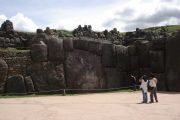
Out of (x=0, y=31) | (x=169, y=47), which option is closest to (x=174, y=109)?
(x=169, y=47)

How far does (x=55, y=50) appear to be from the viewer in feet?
83.8

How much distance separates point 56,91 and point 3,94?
3692 mm

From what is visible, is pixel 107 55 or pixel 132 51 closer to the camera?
pixel 107 55

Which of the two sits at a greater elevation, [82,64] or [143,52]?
[143,52]

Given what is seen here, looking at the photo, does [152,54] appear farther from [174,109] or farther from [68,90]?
[174,109]

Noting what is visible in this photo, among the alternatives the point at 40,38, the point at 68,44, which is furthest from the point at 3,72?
the point at 68,44

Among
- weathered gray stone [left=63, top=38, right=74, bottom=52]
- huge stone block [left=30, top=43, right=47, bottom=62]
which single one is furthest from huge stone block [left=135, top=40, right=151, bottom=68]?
huge stone block [left=30, top=43, right=47, bottom=62]

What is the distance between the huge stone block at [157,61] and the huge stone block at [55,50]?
6728mm

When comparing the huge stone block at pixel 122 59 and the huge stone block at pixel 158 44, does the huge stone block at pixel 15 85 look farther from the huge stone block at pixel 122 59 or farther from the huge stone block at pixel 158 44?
the huge stone block at pixel 158 44

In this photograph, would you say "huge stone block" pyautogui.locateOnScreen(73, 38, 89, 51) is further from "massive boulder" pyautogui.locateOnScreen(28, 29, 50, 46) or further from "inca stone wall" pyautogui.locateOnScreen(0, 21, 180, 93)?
"massive boulder" pyautogui.locateOnScreen(28, 29, 50, 46)

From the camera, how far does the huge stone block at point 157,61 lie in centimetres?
2523

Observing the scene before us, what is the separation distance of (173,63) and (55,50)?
853 cm

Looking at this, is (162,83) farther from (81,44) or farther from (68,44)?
(68,44)

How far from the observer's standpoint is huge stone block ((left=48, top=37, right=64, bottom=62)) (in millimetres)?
25484
